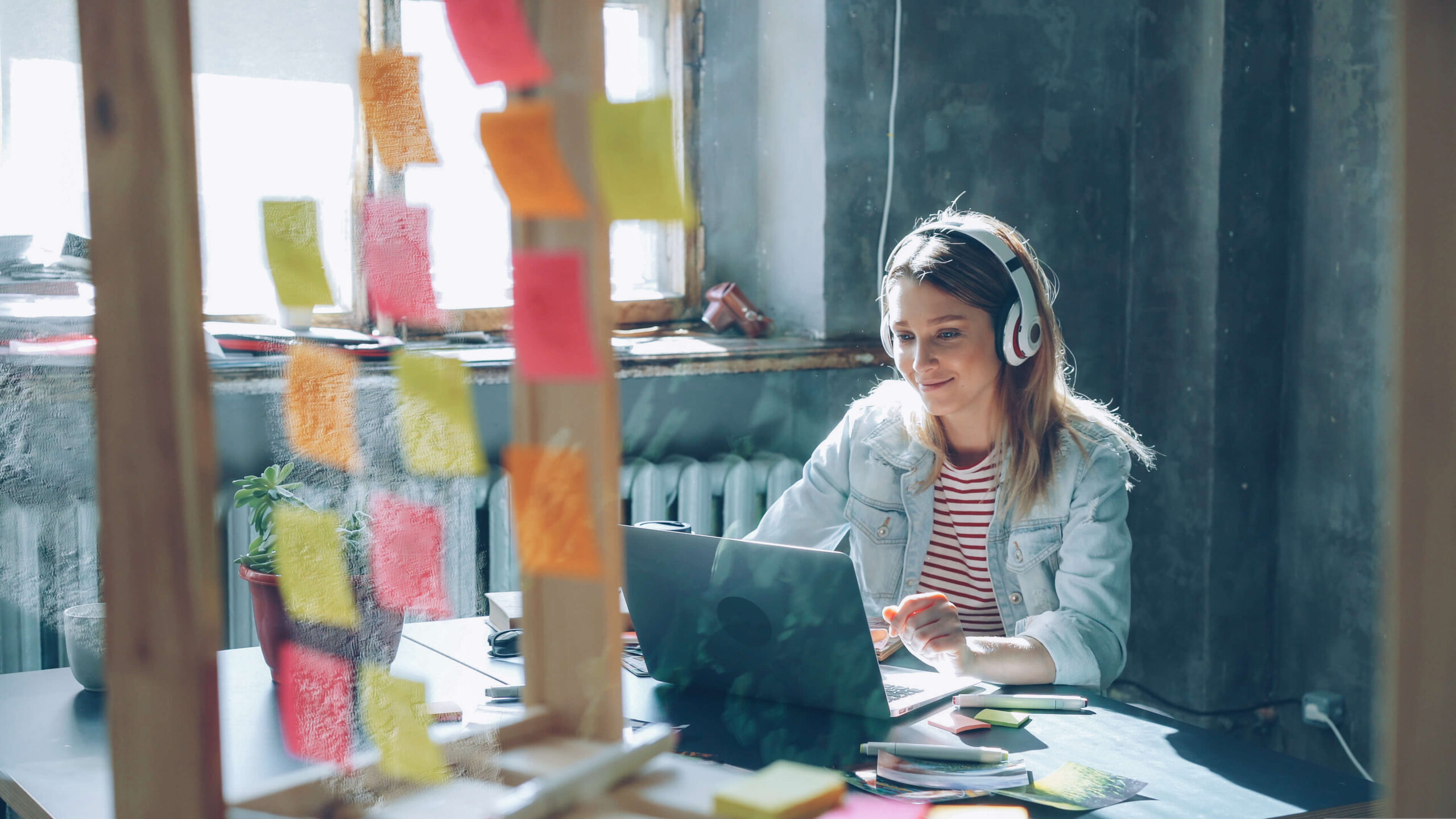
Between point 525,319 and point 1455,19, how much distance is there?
390 millimetres

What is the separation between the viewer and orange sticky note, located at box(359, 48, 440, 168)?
20.0 inches

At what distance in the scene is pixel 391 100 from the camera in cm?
51

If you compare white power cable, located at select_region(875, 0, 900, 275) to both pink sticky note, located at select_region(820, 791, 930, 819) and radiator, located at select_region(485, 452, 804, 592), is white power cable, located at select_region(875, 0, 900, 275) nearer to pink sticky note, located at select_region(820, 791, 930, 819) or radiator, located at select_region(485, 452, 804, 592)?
radiator, located at select_region(485, 452, 804, 592)

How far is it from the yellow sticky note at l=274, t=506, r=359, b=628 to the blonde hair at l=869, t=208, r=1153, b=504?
124 centimetres

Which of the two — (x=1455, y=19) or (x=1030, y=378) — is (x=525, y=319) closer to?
(x=1455, y=19)

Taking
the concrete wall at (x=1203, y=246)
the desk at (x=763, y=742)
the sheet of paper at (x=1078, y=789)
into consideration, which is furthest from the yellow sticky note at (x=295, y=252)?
the concrete wall at (x=1203, y=246)

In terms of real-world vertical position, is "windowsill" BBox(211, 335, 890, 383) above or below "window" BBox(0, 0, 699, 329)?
below

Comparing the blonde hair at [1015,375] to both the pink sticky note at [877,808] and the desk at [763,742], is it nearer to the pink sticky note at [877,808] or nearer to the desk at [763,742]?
the desk at [763,742]

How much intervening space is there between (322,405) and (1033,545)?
4.20 feet

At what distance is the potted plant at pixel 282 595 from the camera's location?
55 centimetres

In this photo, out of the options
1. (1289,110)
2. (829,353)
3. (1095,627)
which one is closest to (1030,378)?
(1095,627)

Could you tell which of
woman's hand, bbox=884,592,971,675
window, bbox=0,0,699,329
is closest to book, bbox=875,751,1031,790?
woman's hand, bbox=884,592,971,675

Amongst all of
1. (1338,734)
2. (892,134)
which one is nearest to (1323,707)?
(1338,734)

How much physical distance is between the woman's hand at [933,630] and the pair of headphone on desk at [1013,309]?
49 cm
